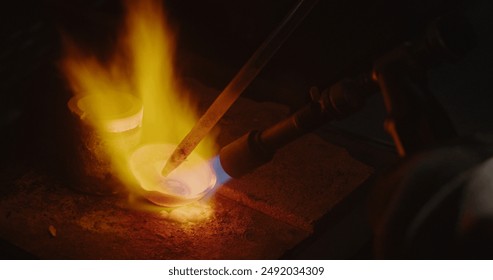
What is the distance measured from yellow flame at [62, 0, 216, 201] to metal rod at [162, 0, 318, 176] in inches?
16.0

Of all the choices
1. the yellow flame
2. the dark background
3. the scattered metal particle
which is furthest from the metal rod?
the dark background

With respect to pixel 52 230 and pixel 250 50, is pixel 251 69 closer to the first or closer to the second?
pixel 52 230

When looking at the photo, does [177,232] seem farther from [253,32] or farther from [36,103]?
[253,32]

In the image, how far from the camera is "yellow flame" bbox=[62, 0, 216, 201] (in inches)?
99.3

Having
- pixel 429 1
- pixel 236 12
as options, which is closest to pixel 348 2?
pixel 429 1

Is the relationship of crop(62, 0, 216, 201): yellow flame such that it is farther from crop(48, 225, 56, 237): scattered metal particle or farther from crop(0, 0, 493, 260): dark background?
crop(48, 225, 56, 237): scattered metal particle

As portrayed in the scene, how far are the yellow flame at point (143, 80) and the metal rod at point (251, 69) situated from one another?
1.33 feet

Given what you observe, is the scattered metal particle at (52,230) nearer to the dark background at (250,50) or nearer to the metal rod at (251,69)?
the dark background at (250,50)

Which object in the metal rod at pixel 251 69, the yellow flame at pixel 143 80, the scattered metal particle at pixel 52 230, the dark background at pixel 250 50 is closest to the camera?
the metal rod at pixel 251 69

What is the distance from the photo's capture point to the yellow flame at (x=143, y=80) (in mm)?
2523

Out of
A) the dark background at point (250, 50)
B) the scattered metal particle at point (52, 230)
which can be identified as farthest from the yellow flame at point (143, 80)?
the scattered metal particle at point (52, 230)

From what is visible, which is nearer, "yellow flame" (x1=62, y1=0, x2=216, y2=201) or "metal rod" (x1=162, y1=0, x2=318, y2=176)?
"metal rod" (x1=162, y1=0, x2=318, y2=176)

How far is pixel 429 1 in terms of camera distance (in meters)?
2.78
